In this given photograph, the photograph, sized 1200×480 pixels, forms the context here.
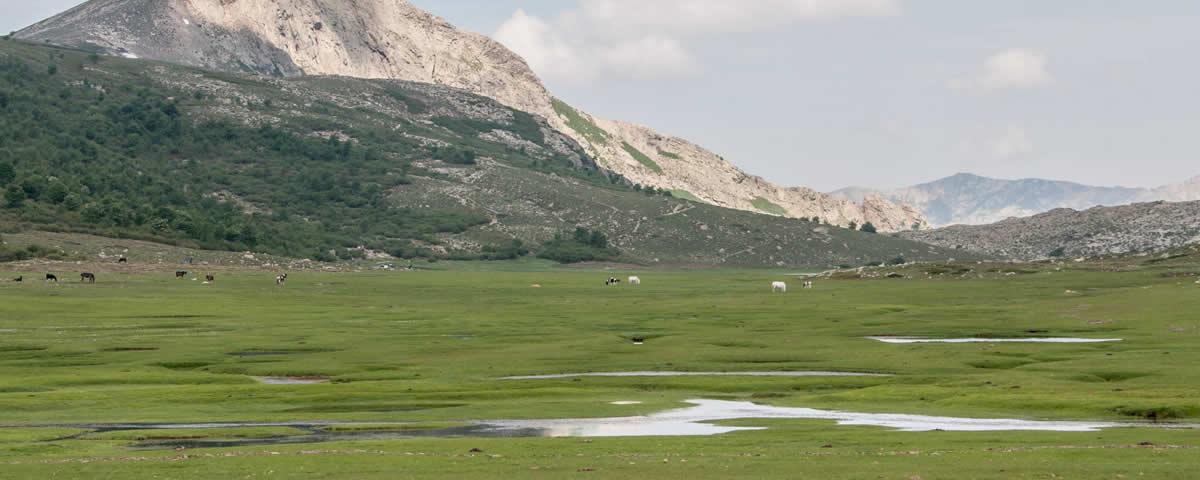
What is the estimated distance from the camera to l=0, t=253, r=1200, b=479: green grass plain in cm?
3991

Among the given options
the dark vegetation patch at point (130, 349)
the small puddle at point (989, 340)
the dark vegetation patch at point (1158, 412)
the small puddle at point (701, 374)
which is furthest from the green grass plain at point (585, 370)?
the small puddle at point (989, 340)

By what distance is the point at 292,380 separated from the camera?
7106 cm

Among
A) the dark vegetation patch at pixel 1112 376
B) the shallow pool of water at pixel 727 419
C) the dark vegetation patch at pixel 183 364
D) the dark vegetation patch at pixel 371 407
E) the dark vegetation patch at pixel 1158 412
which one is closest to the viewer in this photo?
the shallow pool of water at pixel 727 419

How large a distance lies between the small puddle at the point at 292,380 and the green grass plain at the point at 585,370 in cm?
152

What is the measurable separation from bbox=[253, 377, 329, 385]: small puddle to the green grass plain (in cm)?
152

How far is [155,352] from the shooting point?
81.6m

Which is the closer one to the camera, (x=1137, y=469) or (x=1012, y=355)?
(x=1137, y=469)

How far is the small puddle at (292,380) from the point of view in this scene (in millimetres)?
68750

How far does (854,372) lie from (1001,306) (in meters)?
53.2

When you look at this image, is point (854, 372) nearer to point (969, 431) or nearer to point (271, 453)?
point (969, 431)

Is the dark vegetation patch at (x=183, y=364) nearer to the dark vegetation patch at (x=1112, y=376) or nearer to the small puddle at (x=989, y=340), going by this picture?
the small puddle at (x=989, y=340)

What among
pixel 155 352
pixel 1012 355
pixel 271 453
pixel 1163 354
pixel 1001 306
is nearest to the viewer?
pixel 271 453

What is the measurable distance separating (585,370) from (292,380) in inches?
560

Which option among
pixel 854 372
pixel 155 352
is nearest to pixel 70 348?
pixel 155 352
